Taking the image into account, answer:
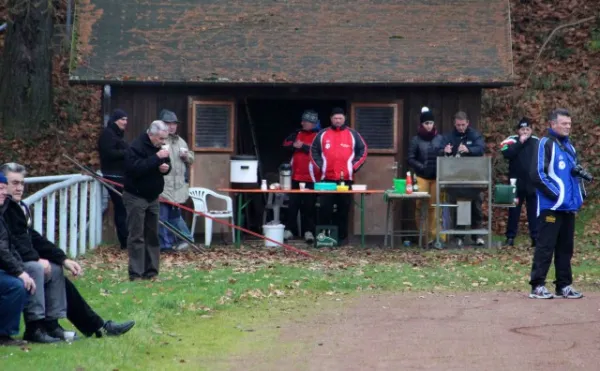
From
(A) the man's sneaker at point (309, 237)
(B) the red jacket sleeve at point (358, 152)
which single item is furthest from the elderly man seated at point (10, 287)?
(A) the man's sneaker at point (309, 237)

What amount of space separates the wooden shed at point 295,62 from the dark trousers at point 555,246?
6884mm

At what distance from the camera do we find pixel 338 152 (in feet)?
60.5

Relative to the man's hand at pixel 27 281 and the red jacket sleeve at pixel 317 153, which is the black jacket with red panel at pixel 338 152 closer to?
the red jacket sleeve at pixel 317 153

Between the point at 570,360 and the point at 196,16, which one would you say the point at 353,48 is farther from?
the point at 570,360

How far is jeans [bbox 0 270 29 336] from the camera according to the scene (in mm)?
8633

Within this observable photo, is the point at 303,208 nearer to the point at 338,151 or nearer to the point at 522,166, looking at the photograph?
the point at 338,151

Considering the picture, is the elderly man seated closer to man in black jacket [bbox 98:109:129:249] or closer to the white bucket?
man in black jacket [bbox 98:109:129:249]

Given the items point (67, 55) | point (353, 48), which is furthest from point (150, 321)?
point (67, 55)

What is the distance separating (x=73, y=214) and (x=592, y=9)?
15.5 meters

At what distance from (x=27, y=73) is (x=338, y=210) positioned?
865cm

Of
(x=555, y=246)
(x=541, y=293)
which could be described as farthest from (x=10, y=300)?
(x=555, y=246)

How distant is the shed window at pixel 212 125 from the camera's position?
63.6ft

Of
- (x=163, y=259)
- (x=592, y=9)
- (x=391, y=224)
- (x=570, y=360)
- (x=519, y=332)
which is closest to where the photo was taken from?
(x=570, y=360)

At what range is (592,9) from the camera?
27641 mm
